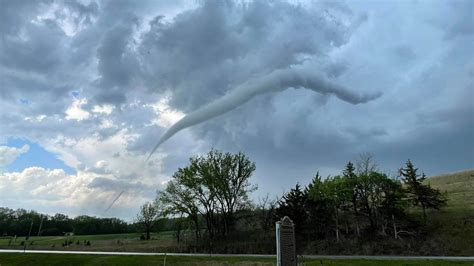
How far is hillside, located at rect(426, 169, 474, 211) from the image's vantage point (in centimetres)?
6222

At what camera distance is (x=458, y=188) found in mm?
77375

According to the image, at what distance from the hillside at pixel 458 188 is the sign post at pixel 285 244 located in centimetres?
5409

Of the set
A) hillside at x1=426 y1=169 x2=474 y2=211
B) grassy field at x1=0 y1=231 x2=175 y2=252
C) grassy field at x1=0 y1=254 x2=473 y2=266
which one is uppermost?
hillside at x1=426 y1=169 x2=474 y2=211

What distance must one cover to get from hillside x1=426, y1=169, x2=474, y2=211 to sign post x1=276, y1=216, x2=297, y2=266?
5409 centimetres

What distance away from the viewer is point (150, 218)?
11312 cm

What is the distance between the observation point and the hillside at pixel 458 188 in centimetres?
6222

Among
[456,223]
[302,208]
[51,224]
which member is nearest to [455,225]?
[456,223]

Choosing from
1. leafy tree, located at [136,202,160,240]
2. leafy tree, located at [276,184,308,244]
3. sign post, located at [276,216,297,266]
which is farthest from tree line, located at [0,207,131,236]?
sign post, located at [276,216,297,266]

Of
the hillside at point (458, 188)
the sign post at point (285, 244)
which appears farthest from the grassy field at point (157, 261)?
the hillside at point (458, 188)

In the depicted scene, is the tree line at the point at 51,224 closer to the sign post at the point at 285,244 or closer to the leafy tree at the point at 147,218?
the leafy tree at the point at 147,218

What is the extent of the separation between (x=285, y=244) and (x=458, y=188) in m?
75.9

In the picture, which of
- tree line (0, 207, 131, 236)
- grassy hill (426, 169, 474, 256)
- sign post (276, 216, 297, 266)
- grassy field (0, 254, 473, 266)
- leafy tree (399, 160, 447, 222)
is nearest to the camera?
sign post (276, 216, 297, 266)

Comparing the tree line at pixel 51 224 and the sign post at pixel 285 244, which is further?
the tree line at pixel 51 224

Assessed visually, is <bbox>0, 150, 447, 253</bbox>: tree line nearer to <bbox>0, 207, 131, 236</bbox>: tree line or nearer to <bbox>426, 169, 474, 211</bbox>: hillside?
<bbox>426, 169, 474, 211</bbox>: hillside
